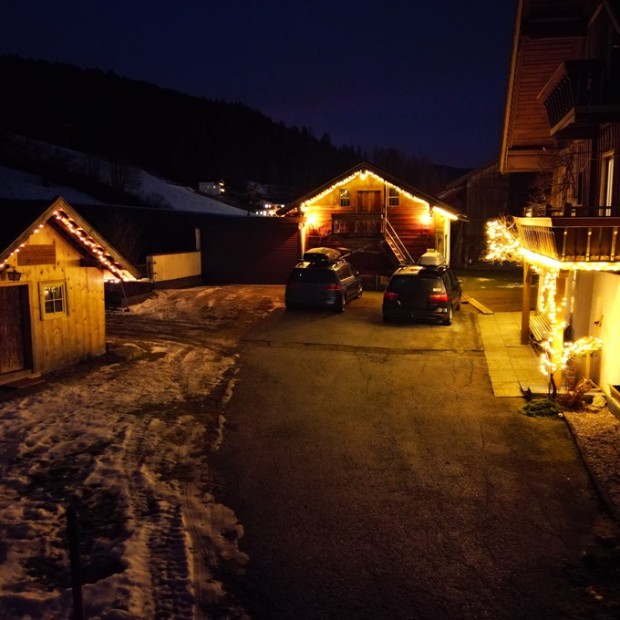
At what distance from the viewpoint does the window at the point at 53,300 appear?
1232 cm

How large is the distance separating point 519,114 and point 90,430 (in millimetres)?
12829

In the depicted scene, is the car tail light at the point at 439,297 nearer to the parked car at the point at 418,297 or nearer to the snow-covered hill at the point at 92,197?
the parked car at the point at 418,297

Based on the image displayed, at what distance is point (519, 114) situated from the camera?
50.7 ft

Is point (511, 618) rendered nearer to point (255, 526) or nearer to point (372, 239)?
point (255, 526)

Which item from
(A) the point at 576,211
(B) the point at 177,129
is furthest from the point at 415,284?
(B) the point at 177,129

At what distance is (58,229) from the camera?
12.6 meters

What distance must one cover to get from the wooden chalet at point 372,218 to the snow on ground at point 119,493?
17260mm

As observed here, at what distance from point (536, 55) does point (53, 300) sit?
12.1 m

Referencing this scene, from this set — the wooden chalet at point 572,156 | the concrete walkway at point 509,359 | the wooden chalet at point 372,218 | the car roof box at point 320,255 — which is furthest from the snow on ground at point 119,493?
the wooden chalet at point 372,218

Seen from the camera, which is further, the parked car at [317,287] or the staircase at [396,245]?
the staircase at [396,245]

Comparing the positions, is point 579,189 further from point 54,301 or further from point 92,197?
point 92,197

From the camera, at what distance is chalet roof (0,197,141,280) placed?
35.9ft

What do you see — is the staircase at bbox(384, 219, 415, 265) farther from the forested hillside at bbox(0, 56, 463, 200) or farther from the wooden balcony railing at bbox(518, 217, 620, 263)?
the forested hillside at bbox(0, 56, 463, 200)

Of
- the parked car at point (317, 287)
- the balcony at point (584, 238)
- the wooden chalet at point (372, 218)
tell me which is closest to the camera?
the balcony at point (584, 238)
